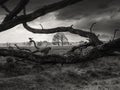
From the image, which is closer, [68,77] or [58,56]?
[58,56]

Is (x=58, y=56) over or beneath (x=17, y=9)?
beneath

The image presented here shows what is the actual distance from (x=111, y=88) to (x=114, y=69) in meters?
3.20

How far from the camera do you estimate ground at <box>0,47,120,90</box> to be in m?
8.20

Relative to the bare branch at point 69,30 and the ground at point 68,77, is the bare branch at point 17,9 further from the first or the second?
the bare branch at point 69,30

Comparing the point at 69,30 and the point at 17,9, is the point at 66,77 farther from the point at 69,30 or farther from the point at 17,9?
the point at 17,9

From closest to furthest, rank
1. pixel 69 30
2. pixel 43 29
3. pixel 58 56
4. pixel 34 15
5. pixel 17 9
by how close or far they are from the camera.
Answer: pixel 34 15
pixel 17 9
pixel 58 56
pixel 43 29
pixel 69 30

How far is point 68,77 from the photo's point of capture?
9.51 meters

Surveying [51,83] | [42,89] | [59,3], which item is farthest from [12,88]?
[59,3]

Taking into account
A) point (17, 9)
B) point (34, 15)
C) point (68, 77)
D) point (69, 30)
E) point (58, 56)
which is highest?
point (17, 9)

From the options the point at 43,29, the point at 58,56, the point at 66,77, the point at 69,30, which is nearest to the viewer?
the point at 58,56

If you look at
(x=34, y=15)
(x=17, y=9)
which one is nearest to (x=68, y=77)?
(x=34, y=15)

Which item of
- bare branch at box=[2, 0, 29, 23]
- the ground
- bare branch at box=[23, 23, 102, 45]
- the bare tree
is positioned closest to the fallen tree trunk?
the bare tree

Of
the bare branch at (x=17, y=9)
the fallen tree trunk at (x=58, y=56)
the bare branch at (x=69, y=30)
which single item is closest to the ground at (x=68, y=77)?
the fallen tree trunk at (x=58, y=56)

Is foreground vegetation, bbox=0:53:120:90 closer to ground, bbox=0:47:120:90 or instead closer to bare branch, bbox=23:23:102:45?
ground, bbox=0:47:120:90
